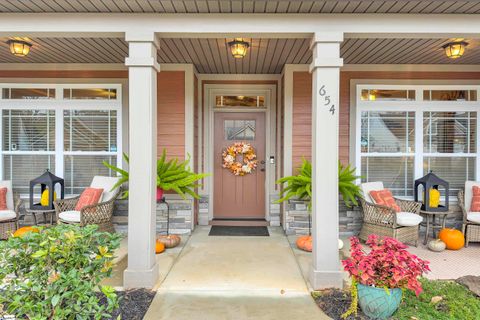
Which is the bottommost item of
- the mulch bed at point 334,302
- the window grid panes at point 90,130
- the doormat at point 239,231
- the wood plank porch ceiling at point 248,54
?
the mulch bed at point 334,302

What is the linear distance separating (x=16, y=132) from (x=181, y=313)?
4105mm

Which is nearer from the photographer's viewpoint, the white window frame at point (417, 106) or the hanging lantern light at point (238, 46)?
the hanging lantern light at point (238, 46)

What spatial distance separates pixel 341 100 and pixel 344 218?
5.84 feet

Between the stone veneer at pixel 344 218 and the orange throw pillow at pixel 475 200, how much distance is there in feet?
1.03

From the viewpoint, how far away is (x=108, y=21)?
2934 mm

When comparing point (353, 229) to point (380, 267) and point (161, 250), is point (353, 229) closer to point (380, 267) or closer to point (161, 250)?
point (380, 267)

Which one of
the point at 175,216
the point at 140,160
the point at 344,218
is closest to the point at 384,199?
the point at 344,218

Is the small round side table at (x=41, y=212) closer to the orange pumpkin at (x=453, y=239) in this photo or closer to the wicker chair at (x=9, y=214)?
the wicker chair at (x=9, y=214)

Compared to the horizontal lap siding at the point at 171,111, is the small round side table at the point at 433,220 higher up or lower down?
lower down

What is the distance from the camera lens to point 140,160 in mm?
2936

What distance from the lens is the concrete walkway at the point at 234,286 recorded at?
8.29 feet

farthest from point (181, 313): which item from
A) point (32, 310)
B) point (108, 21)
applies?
point (108, 21)

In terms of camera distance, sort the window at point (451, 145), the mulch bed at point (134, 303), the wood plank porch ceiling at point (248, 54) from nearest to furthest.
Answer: the mulch bed at point (134, 303) < the wood plank porch ceiling at point (248, 54) < the window at point (451, 145)

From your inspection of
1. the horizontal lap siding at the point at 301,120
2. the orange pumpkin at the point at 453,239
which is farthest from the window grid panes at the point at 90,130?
the orange pumpkin at the point at 453,239
